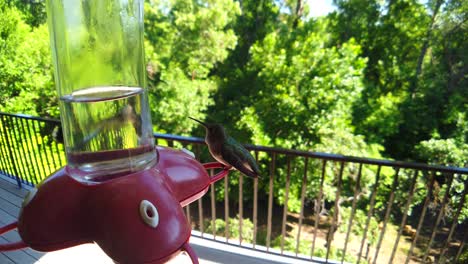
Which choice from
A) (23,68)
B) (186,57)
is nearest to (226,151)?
(186,57)

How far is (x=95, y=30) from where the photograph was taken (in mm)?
578

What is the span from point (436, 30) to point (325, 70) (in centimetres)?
477

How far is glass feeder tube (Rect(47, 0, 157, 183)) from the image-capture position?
1.79 ft

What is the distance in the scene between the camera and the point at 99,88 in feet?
1.95

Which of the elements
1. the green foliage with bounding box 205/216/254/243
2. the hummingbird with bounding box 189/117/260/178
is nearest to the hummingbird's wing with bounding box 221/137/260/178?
the hummingbird with bounding box 189/117/260/178

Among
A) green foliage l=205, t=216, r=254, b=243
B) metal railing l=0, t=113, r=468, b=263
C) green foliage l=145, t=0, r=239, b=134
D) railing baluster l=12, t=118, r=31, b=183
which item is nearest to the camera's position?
railing baluster l=12, t=118, r=31, b=183

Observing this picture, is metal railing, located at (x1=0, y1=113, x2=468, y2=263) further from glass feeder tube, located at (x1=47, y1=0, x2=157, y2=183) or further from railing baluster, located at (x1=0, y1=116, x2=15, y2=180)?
glass feeder tube, located at (x1=47, y1=0, x2=157, y2=183)

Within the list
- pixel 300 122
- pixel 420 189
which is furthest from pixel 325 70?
pixel 420 189

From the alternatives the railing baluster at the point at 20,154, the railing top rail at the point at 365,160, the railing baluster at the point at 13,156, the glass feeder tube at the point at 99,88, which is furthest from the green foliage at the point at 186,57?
the glass feeder tube at the point at 99,88

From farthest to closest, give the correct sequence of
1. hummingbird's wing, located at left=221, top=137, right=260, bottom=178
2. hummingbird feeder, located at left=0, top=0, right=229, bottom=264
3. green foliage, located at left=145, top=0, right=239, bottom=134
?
green foliage, located at left=145, top=0, right=239, bottom=134 < hummingbird's wing, located at left=221, top=137, right=260, bottom=178 < hummingbird feeder, located at left=0, top=0, right=229, bottom=264

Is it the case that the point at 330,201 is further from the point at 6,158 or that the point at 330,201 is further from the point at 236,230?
the point at 6,158

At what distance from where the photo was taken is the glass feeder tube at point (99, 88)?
54 cm

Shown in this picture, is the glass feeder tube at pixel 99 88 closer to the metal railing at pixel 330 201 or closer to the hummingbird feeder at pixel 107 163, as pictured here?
the hummingbird feeder at pixel 107 163

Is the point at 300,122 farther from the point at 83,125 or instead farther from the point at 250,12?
the point at 83,125
